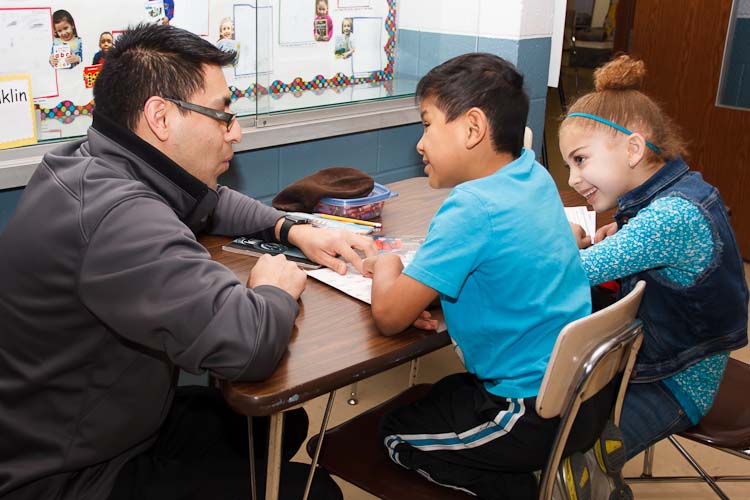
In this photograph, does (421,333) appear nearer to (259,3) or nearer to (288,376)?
(288,376)

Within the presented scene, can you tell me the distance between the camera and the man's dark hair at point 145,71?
51.7 inches

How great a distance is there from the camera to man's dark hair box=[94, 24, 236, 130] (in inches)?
51.7

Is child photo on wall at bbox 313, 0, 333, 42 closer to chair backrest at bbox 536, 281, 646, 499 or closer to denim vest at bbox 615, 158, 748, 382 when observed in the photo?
denim vest at bbox 615, 158, 748, 382

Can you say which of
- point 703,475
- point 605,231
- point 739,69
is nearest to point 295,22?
point 605,231

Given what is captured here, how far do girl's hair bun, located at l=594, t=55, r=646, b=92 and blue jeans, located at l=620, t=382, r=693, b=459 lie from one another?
70 centimetres

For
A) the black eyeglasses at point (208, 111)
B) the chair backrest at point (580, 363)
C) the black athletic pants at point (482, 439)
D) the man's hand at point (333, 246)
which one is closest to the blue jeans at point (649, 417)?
the black athletic pants at point (482, 439)

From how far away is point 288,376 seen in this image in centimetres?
119

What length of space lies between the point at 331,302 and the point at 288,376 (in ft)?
0.98

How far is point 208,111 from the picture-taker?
1.38m

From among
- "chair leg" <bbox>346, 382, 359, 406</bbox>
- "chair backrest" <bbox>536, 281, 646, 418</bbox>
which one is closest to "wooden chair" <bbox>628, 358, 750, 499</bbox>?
"chair backrest" <bbox>536, 281, 646, 418</bbox>

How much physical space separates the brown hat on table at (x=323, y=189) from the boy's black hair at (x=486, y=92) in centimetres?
52

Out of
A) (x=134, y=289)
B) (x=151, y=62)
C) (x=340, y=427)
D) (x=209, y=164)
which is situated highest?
(x=151, y=62)

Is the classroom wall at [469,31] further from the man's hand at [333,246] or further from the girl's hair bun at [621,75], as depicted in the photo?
the man's hand at [333,246]

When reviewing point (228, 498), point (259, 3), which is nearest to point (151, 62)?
point (228, 498)
